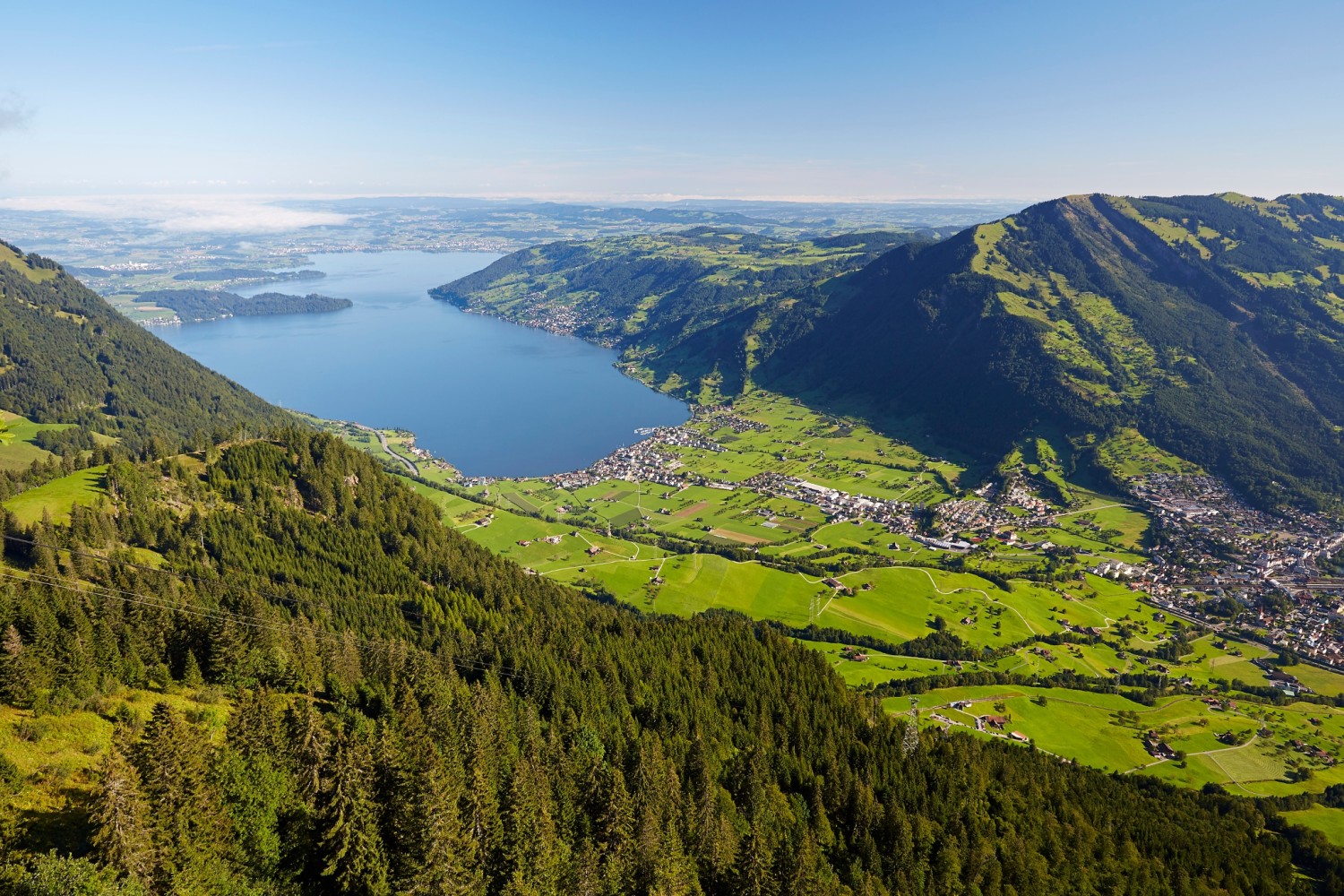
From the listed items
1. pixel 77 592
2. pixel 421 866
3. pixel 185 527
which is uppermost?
pixel 77 592

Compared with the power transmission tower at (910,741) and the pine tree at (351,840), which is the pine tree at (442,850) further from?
the power transmission tower at (910,741)

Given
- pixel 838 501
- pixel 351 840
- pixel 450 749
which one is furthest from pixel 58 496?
pixel 838 501

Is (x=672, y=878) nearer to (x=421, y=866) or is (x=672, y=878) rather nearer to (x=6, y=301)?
(x=421, y=866)

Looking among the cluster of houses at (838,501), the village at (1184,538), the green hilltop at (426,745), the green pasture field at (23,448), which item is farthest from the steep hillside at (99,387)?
the cluster of houses at (838,501)

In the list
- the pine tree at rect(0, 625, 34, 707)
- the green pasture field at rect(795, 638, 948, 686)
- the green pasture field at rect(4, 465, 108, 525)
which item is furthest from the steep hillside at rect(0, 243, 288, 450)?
the green pasture field at rect(795, 638, 948, 686)

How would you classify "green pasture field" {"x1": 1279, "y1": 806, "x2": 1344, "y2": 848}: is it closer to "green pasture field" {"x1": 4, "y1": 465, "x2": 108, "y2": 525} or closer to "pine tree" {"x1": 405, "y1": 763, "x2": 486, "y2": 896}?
"pine tree" {"x1": 405, "y1": 763, "x2": 486, "y2": 896}

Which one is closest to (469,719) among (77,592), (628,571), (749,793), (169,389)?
(749,793)

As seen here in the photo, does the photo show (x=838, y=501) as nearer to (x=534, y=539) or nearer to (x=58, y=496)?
(x=534, y=539)
